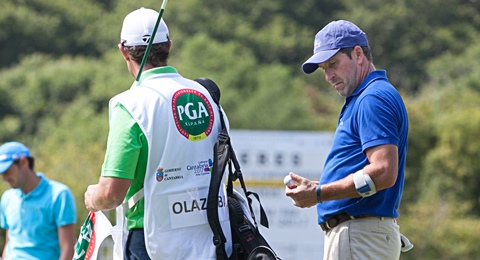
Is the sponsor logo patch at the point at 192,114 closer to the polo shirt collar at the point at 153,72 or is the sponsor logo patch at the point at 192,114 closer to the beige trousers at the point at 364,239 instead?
the polo shirt collar at the point at 153,72

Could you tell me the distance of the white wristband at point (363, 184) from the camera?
4.78 meters

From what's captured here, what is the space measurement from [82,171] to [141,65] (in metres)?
21.3

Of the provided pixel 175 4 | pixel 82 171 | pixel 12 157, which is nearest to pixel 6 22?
pixel 175 4

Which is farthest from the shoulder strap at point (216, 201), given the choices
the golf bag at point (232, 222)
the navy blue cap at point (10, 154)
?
the navy blue cap at point (10, 154)

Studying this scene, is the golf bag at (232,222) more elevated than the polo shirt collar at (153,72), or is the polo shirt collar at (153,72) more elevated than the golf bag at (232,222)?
the polo shirt collar at (153,72)

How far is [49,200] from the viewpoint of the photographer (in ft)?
24.7

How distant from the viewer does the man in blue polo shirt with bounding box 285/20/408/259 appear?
4.81 m

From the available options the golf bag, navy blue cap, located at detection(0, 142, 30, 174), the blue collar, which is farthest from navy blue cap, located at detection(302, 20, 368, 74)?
navy blue cap, located at detection(0, 142, 30, 174)

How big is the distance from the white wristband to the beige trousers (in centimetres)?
26

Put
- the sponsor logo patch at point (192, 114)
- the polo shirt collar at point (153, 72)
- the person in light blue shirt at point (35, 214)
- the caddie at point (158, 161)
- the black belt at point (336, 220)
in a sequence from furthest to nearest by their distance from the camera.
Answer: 1. the person in light blue shirt at point (35, 214)
2. the black belt at point (336, 220)
3. the polo shirt collar at point (153, 72)
4. the sponsor logo patch at point (192, 114)
5. the caddie at point (158, 161)

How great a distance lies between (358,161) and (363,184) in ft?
0.66

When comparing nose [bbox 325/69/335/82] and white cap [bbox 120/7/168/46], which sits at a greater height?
white cap [bbox 120/7/168/46]

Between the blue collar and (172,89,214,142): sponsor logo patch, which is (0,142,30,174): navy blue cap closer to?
→ (172,89,214,142): sponsor logo patch

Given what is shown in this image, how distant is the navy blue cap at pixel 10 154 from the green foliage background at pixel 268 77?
12.9 metres
